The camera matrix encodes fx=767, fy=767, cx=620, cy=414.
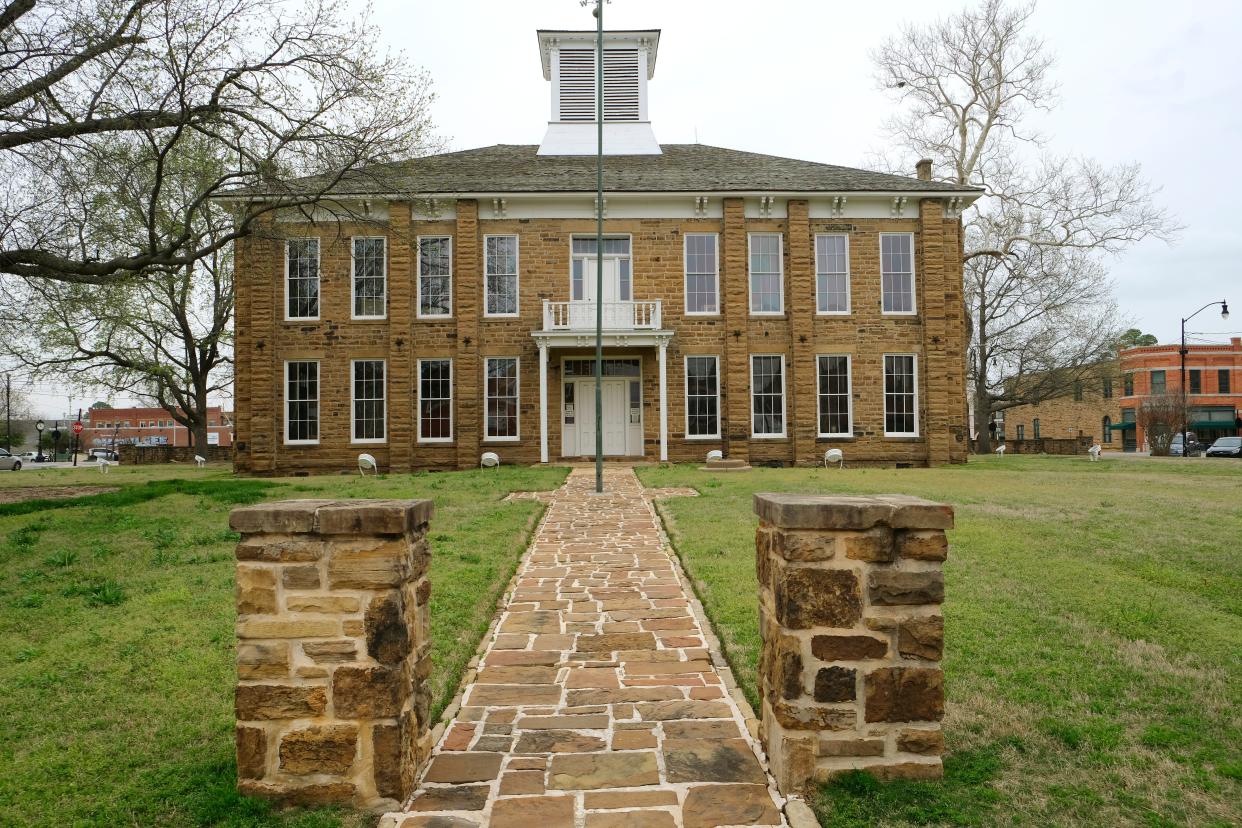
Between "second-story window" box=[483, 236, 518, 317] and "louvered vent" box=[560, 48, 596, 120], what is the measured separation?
6507 millimetres

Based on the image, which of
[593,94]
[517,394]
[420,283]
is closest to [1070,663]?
[517,394]

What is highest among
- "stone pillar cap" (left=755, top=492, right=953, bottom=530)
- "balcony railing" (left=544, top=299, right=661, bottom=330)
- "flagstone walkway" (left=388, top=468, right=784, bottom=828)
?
"balcony railing" (left=544, top=299, right=661, bottom=330)

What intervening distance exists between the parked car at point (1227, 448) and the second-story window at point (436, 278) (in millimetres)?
36299

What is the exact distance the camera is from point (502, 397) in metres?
21.4

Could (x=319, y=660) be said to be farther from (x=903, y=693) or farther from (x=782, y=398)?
(x=782, y=398)

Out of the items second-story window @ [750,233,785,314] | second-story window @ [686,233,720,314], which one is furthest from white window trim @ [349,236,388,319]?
second-story window @ [750,233,785,314]

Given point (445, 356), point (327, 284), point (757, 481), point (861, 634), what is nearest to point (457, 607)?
point (861, 634)

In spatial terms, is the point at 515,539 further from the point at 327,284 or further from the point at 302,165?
the point at 327,284

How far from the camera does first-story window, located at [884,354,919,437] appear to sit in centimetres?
2189

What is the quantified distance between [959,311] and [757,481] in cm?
1068

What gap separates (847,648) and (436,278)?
19.8 meters

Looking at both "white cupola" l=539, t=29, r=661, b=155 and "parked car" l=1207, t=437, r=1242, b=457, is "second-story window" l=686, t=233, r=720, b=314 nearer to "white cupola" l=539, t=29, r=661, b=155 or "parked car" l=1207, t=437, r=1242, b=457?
"white cupola" l=539, t=29, r=661, b=155

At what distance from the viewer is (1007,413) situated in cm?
6284

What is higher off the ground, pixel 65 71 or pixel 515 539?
pixel 65 71
